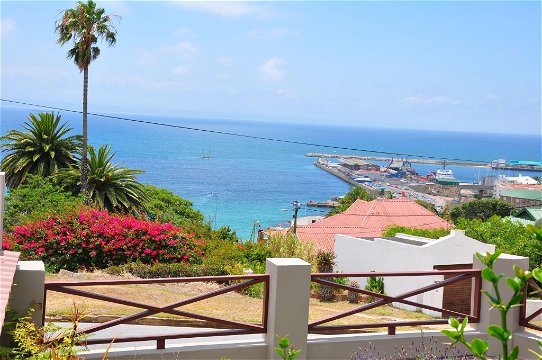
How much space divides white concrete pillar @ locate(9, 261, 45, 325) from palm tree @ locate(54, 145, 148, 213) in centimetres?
1978

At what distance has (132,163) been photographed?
16862 centimetres

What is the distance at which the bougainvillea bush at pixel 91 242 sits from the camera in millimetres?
14164

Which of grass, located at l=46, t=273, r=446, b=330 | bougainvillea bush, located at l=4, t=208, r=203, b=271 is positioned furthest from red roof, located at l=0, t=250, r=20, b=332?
bougainvillea bush, located at l=4, t=208, r=203, b=271

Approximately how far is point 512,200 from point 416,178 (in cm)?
8901

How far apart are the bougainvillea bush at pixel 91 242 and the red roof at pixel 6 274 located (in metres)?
8.50

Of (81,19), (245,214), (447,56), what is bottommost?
(245,214)

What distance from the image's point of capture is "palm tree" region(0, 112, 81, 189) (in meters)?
27.2

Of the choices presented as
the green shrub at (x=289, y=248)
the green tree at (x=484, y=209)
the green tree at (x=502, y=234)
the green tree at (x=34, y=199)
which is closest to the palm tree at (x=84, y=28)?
the green tree at (x=34, y=199)

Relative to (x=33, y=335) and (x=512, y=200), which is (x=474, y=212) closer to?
(x=512, y=200)

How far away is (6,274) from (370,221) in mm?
40201

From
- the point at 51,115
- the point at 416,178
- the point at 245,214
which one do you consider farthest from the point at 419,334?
the point at 416,178

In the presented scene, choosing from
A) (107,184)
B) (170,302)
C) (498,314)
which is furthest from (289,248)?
(498,314)

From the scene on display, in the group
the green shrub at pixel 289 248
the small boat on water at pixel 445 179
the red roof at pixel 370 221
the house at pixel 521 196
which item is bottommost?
the small boat on water at pixel 445 179

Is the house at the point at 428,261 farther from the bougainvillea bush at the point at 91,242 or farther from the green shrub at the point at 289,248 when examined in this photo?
the bougainvillea bush at the point at 91,242
